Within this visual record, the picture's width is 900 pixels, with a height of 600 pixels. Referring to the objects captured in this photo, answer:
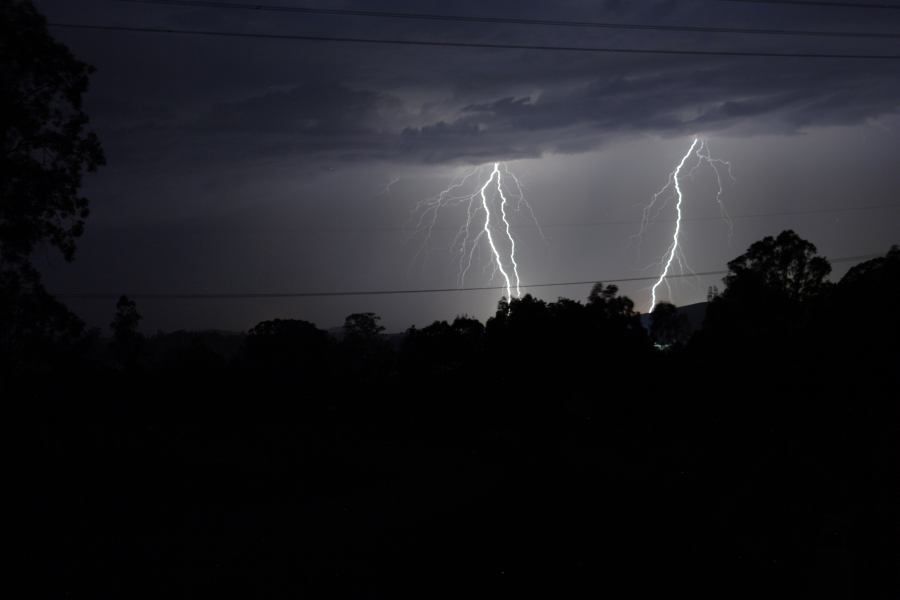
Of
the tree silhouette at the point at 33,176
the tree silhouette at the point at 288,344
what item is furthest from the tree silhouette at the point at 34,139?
the tree silhouette at the point at 288,344

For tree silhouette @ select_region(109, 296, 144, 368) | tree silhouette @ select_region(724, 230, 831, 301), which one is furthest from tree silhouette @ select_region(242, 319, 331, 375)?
tree silhouette @ select_region(724, 230, 831, 301)

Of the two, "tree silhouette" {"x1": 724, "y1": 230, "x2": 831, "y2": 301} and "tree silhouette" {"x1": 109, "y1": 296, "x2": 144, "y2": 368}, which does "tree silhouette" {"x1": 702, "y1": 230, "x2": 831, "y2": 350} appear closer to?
"tree silhouette" {"x1": 724, "y1": 230, "x2": 831, "y2": 301}

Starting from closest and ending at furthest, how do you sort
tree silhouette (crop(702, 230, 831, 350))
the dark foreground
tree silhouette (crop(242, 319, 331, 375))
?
the dark foreground, tree silhouette (crop(702, 230, 831, 350)), tree silhouette (crop(242, 319, 331, 375))

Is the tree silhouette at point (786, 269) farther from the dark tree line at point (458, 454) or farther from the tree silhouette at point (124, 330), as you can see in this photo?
the tree silhouette at point (124, 330)

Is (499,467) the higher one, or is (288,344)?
(288,344)

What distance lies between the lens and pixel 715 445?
17.6m

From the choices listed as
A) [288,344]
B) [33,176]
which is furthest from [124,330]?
[33,176]

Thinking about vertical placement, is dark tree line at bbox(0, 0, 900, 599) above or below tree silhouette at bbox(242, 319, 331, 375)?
below

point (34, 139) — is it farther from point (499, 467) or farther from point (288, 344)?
point (288, 344)

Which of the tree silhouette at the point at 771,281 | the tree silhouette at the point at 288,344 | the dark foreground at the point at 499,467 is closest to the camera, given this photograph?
the dark foreground at the point at 499,467

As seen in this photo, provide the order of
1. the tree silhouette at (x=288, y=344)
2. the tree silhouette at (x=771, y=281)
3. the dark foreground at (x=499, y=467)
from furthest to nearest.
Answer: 1. the tree silhouette at (x=288, y=344)
2. the tree silhouette at (x=771, y=281)
3. the dark foreground at (x=499, y=467)

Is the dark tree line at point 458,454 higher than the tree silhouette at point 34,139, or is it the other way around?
the tree silhouette at point 34,139

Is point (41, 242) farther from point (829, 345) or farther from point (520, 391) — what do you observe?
point (829, 345)

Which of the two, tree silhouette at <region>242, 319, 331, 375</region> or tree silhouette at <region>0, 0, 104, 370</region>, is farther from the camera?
tree silhouette at <region>242, 319, 331, 375</region>
